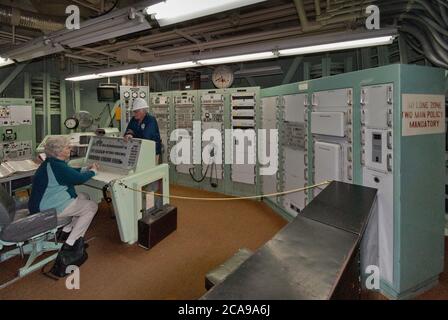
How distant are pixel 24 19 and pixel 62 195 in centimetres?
211

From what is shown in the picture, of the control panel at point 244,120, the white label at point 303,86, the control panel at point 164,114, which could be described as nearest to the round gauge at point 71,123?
the control panel at point 164,114

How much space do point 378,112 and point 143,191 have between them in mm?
2425

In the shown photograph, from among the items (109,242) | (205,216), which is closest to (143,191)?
(109,242)

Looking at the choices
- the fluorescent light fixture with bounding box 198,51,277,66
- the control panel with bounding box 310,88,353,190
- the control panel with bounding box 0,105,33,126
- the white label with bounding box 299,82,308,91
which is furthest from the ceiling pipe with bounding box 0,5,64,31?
the control panel with bounding box 310,88,353,190

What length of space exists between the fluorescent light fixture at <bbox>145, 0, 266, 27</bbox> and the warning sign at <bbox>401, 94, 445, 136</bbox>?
141 cm

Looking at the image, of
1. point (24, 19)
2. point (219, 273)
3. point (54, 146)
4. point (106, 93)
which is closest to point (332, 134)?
point (219, 273)

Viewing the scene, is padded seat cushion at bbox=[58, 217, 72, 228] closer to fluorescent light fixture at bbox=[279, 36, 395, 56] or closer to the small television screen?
fluorescent light fixture at bbox=[279, 36, 395, 56]

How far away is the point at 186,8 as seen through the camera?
6.05 ft

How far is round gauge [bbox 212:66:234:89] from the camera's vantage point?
5773 mm

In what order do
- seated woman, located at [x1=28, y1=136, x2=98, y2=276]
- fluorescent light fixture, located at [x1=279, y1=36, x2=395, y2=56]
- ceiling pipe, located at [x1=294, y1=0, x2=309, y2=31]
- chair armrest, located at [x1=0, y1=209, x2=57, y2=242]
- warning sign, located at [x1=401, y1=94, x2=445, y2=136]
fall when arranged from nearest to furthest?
warning sign, located at [x1=401, y1=94, x2=445, y2=136]
chair armrest, located at [x1=0, y1=209, x2=57, y2=242]
seated woman, located at [x1=28, y1=136, x2=98, y2=276]
ceiling pipe, located at [x1=294, y1=0, x2=309, y2=31]
fluorescent light fixture, located at [x1=279, y1=36, x2=395, y2=56]

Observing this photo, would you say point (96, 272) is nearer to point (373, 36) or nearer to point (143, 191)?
point (143, 191)

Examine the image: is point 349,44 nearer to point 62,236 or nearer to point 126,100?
point 126,100

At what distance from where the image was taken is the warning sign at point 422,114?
212 cm

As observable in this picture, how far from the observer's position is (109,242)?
130 inches
